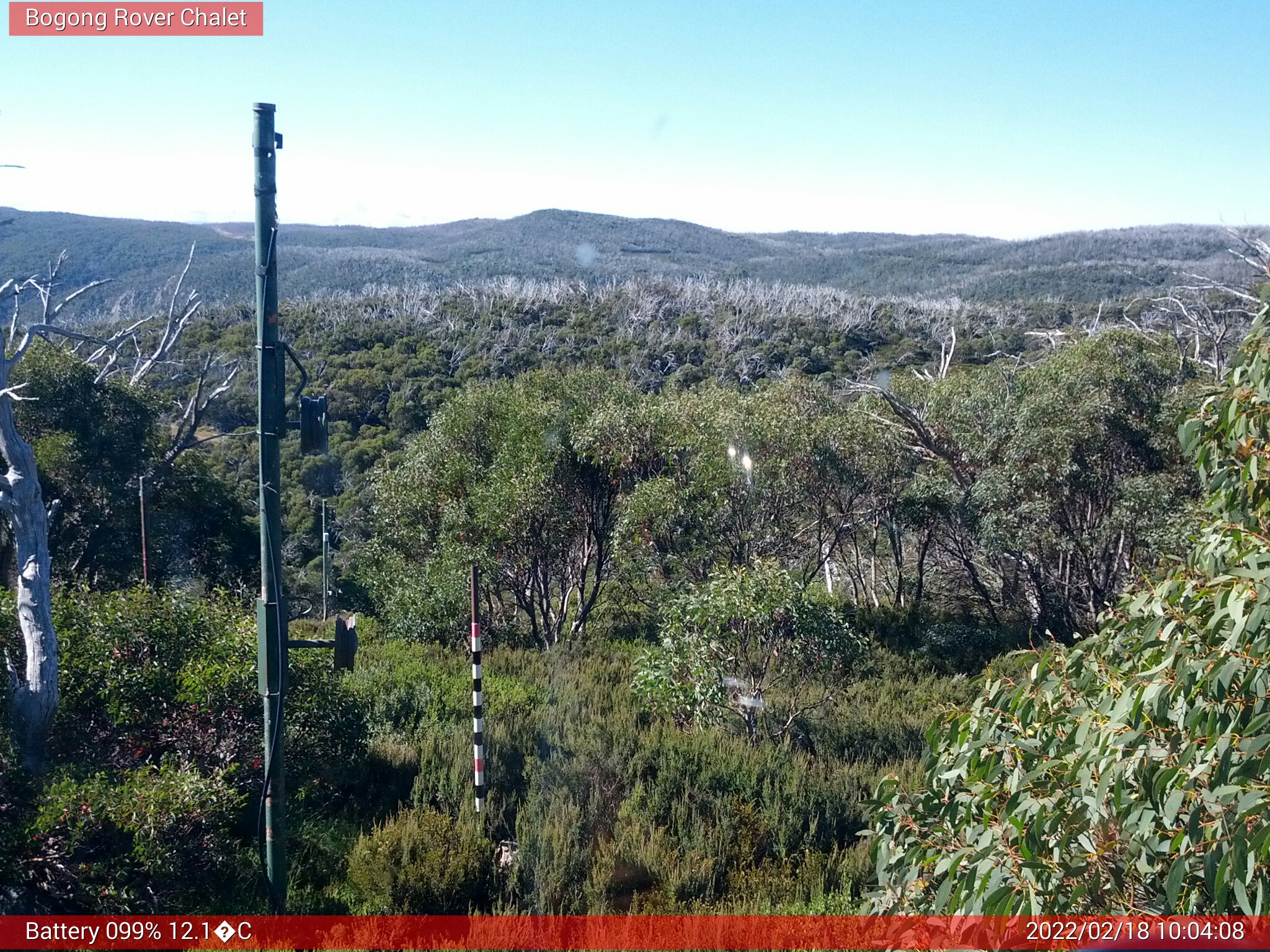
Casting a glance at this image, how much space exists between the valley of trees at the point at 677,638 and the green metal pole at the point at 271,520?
0.70 meters

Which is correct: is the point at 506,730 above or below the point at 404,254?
below

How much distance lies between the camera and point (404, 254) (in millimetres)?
45656

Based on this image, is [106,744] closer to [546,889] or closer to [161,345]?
[546,889]

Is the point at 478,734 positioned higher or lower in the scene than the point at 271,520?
lower

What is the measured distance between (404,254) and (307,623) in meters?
35.8

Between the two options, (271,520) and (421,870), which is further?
(421,870)

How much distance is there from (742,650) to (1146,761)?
17.9 feet

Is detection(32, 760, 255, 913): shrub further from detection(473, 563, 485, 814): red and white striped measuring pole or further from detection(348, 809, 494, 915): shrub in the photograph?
detection(473, 563, 485, 814): red and white striped measuring pole

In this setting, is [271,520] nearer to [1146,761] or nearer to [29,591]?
[29,591]

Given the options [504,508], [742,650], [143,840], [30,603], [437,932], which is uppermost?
[30,603]

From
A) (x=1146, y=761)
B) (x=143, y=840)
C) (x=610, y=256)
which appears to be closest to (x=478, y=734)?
Answer: (x=143, y=840)

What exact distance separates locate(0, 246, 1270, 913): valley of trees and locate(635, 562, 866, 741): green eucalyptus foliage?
0.10 feet

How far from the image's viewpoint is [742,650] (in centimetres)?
758

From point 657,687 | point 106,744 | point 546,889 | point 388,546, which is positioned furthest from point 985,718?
point 388,546
